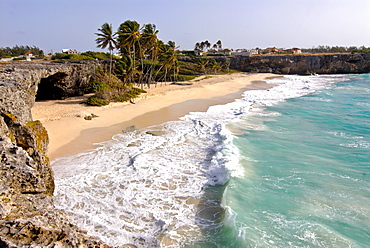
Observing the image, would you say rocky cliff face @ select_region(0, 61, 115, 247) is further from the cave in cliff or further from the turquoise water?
the cave in cliff

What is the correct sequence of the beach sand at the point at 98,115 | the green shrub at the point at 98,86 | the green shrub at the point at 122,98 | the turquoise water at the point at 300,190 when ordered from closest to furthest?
the turquoise water at the point at 300,190
the beach sand at the point at 98,115
the green shrub at the point at 98,86
the green shrub at the point at 122,98

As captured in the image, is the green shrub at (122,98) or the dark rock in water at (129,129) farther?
the green shrub at (122,98)

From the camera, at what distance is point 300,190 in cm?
969

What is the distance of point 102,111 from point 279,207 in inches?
649

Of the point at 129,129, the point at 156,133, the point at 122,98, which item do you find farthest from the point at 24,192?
the point at 122,98

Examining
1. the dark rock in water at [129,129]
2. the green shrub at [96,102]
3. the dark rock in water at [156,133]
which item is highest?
the green shrub at [96,102]

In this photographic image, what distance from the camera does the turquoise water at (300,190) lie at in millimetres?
7219

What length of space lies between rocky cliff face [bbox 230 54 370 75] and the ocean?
62.9 meters

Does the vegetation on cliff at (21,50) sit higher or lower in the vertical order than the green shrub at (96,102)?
higher

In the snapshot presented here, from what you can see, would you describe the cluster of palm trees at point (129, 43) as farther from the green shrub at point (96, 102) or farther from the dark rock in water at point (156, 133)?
the dark rock in water at point (156, 133)

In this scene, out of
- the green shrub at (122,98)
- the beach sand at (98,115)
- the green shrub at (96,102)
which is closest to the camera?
the beach sand at (98,115)

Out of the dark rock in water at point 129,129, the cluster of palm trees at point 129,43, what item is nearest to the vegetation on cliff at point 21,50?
the cluster of palm trees at point 129,43

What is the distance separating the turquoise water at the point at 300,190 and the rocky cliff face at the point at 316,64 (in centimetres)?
6186

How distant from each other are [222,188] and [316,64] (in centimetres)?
7725
